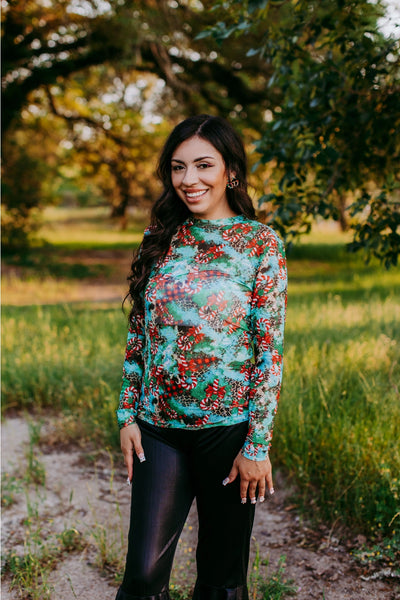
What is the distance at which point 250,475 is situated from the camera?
1858 millimetres

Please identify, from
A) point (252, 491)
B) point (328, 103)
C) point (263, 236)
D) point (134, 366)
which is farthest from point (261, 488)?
point (328, 103)

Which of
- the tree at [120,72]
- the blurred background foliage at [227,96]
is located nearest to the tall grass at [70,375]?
the blurred background foliage at [227,96]

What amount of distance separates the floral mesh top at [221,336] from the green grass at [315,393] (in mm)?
1289

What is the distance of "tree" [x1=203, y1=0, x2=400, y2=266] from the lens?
3.35 meters

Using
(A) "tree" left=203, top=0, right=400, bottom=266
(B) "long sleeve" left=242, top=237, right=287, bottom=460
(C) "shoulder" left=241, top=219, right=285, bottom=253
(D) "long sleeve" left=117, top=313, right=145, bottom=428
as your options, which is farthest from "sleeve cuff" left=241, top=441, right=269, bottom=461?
(A) "tree" left=203, top=0, right=400, bottom=266

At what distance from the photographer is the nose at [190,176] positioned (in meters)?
2.05

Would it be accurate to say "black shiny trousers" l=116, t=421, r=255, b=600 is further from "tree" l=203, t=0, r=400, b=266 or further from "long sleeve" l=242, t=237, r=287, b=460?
"tree" l=203, t=0, r=400, b=266

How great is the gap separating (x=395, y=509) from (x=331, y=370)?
135 cm

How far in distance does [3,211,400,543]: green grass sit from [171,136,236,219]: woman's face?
169cm

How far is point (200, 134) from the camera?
2.08m

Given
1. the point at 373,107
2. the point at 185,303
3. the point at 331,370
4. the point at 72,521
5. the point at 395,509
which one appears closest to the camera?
the point at 185,303

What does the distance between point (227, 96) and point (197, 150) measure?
13410 mm

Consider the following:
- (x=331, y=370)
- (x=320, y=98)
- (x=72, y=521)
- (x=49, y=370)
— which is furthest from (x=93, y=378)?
(x=320, y=98)

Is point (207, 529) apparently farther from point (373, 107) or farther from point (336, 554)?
point (373, 107)
